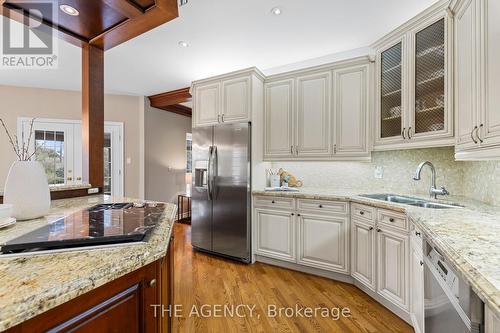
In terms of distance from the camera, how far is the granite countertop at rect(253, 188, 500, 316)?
0.67 metres

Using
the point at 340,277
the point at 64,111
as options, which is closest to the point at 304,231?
the point at 340,277

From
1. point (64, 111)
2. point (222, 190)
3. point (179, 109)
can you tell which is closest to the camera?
point (222, 190)

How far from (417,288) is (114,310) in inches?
69.5

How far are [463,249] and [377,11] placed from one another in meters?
2.20

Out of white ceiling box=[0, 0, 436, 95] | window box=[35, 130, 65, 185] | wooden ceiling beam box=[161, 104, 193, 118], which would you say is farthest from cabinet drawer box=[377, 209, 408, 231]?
window box=[35, 130, 65, 185]

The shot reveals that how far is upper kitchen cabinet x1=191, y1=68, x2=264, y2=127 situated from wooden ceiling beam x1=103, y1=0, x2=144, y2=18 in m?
1.37

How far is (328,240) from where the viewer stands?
96.4 inches

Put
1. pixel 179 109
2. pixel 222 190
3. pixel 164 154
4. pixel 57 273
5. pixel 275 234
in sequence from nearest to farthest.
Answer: pixel 57 273 < pixel 275 234 < pixel 222 190 < pixel 164 154 < pixel 179 109

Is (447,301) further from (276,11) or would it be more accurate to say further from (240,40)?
(240,40)

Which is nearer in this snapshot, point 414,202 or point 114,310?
point 114,310

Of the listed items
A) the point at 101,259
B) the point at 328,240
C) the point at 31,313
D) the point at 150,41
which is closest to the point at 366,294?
the point at 328,240

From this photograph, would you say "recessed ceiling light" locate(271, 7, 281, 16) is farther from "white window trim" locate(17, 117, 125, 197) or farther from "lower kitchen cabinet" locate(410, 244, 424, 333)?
"white window trim" locate(17, 117, 125, 197)

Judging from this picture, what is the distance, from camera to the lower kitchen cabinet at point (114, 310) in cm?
57

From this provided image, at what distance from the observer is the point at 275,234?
278 centimetres
